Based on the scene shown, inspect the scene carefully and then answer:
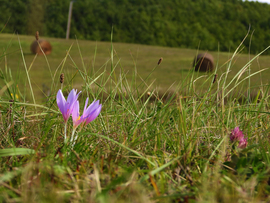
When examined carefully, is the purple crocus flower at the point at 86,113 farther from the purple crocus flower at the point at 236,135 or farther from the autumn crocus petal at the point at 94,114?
the purple crocus flower at the point at 236,135

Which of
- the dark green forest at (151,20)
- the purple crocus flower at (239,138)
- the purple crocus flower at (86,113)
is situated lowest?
the purple crocus flower at (239,138)

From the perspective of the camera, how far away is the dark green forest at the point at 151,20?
17.3 m

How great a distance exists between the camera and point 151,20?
A: 58.8ft

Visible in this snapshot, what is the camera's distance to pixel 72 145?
75 cm

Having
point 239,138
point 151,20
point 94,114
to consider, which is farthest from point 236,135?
point 151,20

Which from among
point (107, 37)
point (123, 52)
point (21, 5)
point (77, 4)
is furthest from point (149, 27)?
point (21, 5)

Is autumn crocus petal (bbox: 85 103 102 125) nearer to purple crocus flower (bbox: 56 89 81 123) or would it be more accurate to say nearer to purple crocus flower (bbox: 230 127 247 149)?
purple crocus flower (bbox: 56 89 81 123)

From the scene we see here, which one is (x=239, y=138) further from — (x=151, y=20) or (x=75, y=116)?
(x=151, y=20)

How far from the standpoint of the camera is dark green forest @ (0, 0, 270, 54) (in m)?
17.3

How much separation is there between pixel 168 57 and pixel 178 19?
344 inches

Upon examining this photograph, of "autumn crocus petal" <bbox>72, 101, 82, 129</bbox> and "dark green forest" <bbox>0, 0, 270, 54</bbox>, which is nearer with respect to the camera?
"autumn crocus petal" <bbox>72, 101, 82, 129</bbox>

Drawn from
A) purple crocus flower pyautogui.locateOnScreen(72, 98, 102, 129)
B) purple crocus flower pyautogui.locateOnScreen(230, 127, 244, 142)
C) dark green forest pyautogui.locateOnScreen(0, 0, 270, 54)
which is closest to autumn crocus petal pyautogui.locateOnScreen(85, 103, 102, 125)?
purple crocus flower pyautogui.locateOnScreen(72, 98, 102, 129)

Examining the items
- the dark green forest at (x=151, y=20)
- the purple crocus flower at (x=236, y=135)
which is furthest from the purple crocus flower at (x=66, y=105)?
the dark green forest at (x=151, y=20)

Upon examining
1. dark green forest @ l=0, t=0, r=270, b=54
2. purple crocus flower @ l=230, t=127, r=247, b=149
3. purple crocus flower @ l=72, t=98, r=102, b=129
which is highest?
dark green forest @ l=0, t=0, r=270, b=54
